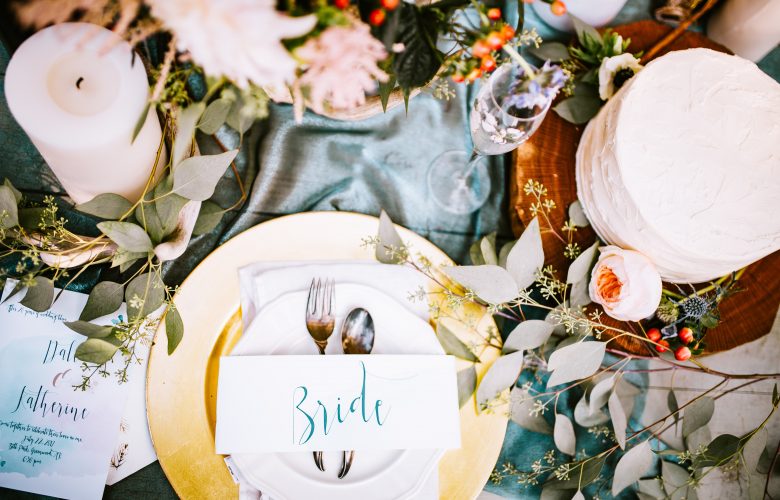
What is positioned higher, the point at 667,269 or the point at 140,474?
the point at 667,269

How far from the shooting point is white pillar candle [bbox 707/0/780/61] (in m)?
0.88

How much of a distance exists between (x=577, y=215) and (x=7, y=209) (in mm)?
815

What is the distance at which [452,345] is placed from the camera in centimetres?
73

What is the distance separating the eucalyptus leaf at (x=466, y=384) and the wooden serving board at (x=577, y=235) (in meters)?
0.22

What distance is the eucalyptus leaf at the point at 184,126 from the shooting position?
573mm

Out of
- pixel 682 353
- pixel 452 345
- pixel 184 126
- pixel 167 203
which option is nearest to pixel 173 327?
pixel 167 203

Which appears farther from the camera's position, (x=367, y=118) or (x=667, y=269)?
(x=367, y=118)

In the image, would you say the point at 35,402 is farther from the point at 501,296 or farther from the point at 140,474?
the point at 501,296

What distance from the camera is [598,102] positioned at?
82 centimetres

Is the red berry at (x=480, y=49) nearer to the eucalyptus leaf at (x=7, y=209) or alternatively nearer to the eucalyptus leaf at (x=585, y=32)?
the eucalyptus leaf at (x=585, y=32)

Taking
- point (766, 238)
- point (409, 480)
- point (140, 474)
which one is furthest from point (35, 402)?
point (766, 238)

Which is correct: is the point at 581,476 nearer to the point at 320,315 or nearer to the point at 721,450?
the point at 721,450

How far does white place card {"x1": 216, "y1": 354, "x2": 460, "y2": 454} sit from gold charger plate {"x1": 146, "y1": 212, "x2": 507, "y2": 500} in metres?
0.05

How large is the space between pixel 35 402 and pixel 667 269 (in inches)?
37.0
